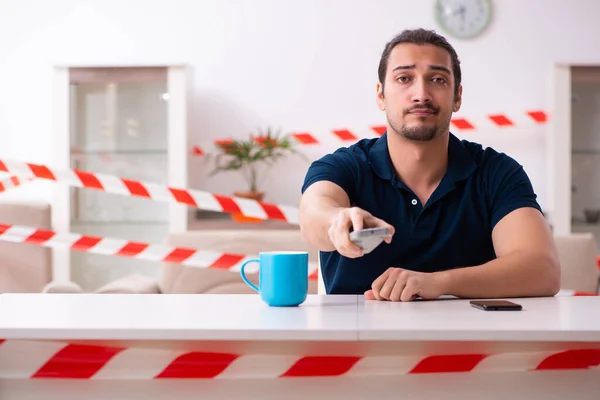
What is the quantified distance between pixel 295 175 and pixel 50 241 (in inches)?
70.3

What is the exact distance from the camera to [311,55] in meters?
5.65

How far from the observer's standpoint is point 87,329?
1329 millimetres

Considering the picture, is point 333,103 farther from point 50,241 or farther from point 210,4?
point 50,241

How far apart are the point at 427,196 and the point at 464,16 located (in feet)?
12.2

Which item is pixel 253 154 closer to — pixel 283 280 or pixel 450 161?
pixel 450 161

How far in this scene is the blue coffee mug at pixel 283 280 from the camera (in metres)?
1.66

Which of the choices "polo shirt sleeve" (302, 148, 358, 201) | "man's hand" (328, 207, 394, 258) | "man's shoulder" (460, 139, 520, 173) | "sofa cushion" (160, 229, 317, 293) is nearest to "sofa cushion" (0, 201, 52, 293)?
"sofa cushion" (160, 229, 317, 293)

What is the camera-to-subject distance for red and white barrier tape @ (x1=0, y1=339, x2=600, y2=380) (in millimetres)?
1445

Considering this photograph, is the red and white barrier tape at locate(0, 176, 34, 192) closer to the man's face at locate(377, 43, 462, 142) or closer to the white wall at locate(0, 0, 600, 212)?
the white wall at locate(0, 0, 600, 212)

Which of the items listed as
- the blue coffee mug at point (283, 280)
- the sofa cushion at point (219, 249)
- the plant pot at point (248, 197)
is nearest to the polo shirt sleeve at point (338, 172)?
the blue coffee mug at point (283, 280)

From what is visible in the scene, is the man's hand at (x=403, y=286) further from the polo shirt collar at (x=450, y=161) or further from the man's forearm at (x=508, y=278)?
the polo shirt collar at (x=450, y=161)

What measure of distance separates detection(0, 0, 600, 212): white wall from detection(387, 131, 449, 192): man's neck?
3406 millimetres

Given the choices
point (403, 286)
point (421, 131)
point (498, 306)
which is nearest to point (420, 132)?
point (421, 131)

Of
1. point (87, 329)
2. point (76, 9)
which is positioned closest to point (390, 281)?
point (87, 329)
